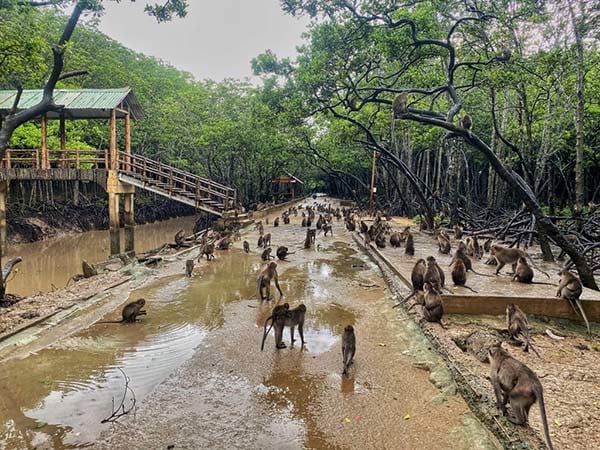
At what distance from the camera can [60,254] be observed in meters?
20.0

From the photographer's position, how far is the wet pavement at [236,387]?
14.0 feet

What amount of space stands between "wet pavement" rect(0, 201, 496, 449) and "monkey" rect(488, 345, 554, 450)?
0.36 meters

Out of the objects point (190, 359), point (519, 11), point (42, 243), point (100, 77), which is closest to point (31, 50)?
point (190, 359)

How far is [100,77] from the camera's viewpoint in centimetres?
2880

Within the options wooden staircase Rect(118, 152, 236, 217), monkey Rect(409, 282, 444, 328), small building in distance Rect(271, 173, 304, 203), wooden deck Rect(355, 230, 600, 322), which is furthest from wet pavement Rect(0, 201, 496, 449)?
small building in distance Rect(271, 173, 304, 203)

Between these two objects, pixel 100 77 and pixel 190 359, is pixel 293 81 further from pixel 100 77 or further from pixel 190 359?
pixel 100 77

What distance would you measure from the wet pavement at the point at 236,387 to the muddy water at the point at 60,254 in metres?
6.82

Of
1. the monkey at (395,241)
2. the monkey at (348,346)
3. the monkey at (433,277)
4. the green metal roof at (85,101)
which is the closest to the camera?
the monkey at (348,346)

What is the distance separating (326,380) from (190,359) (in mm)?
2062

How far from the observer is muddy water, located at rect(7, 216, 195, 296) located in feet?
46.9

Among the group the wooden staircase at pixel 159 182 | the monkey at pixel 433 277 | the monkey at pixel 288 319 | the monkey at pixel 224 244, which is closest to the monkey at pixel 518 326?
the monkey at pixel 433 277

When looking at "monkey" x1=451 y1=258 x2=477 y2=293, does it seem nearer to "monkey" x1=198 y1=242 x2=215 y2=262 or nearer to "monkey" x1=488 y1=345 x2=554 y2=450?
"monkey" x1=488 y1=345 x2=554 y2=450

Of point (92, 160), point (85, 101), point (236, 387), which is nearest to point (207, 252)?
point (92, 160)

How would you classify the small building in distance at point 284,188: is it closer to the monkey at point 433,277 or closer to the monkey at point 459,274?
the monkey at point 459,274
